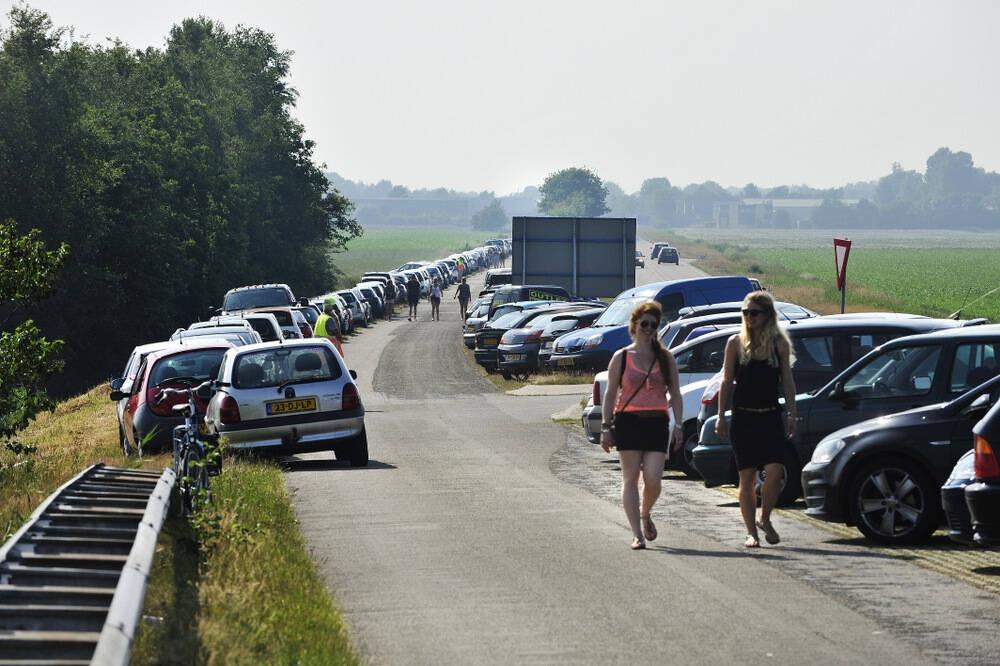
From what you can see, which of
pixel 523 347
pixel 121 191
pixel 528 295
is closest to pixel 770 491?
pixel 523 347

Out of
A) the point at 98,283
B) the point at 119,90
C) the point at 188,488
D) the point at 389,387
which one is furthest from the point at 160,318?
the point at 188,488

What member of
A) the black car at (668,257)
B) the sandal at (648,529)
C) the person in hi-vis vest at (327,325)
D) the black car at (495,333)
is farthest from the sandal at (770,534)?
the black car at (668,257)

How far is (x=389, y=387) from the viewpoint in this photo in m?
36.3

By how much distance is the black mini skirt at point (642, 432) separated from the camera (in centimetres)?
1127

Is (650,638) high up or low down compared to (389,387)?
up

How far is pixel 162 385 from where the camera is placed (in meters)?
19.4

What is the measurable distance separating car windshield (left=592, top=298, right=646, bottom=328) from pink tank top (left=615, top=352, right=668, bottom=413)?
2064 centimetres

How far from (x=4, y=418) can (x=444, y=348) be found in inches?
1177

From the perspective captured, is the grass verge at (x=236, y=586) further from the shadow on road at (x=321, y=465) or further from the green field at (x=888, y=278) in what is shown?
the green field at (x=888, y=278)

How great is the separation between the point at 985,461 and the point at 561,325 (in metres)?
26.1

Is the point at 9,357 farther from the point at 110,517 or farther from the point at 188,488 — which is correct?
the point at 110,517

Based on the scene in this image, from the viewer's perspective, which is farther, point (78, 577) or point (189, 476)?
point (189, 476)

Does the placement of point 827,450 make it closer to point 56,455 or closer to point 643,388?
point 643,388

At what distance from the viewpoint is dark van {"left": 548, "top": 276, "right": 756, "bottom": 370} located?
106 feet
